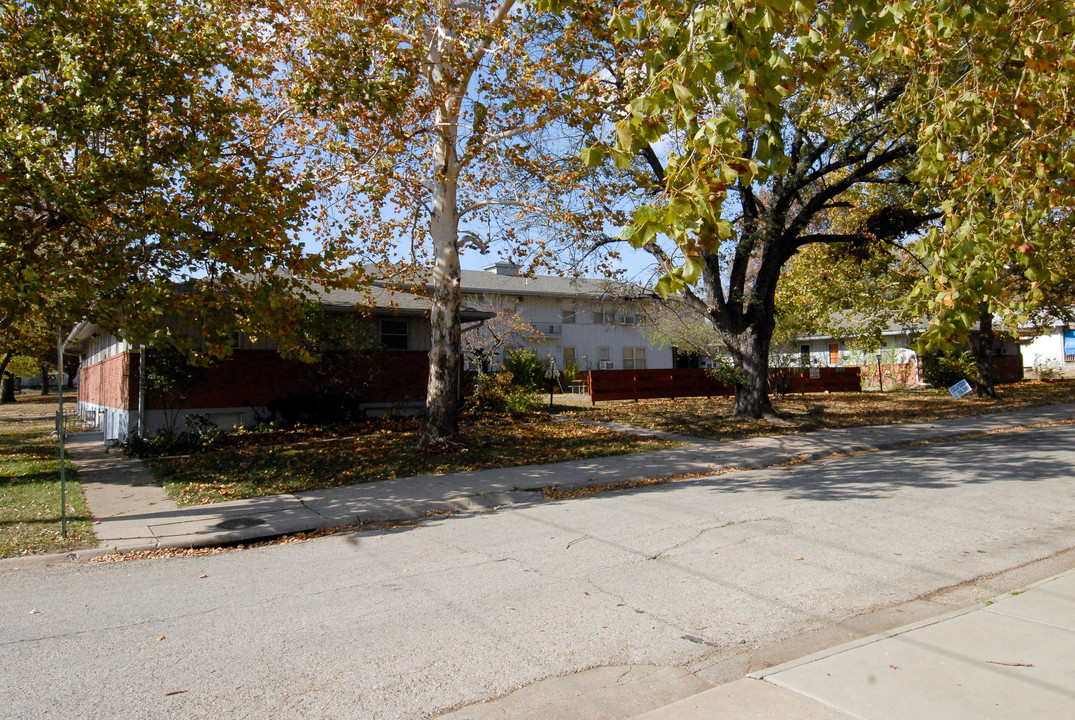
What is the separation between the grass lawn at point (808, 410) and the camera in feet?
59.6

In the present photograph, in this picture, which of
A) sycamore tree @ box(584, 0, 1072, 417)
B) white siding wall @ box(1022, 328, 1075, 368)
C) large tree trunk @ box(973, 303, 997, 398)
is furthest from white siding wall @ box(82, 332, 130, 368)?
white siding wall @ box(1022, 328, 1075, 368)

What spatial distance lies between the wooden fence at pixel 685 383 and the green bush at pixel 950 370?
320 centimetres

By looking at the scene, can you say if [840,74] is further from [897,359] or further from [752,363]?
[897,359]

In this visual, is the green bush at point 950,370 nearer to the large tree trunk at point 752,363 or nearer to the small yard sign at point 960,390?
the small yard sign at point 960,390

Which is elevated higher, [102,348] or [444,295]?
[444,295]

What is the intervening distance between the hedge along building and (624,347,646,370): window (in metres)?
19.9

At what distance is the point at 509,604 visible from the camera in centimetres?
555

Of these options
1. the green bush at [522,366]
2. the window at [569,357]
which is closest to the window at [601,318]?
the window at [569,357]

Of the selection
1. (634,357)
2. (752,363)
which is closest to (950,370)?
(634,357)

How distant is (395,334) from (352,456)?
7643 mm

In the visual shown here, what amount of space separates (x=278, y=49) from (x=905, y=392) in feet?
93.2

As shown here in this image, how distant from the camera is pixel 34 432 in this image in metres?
23.3

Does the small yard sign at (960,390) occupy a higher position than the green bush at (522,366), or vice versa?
the green bush at (522,366)

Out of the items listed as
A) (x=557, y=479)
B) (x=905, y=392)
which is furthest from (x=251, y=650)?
(x=905, y=392)
